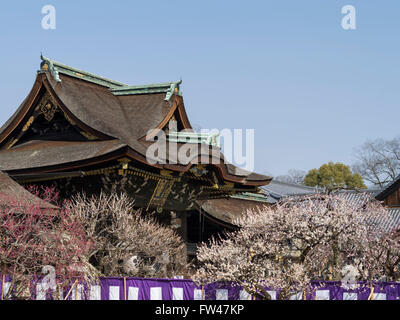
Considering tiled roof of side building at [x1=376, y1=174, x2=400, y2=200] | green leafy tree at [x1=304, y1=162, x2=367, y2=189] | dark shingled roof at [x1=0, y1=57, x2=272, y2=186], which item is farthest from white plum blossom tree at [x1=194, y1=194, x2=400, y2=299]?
green leafy tree at [x1=304, y1=162, x2=367, y2=189]

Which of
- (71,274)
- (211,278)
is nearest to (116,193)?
(71,274)

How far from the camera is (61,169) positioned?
67.7 ft

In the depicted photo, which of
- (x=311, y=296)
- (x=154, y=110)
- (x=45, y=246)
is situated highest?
(x=154, y=110)

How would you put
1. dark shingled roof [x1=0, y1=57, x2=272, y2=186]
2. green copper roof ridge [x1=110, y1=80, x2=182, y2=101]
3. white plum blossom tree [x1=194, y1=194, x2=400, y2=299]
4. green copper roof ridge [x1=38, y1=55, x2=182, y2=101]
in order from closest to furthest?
white plum blossom tree [x1=194, y1=194, x2=400, y2=299], dark shingled roof [x1=0, y1=57, x2=272, y2=186], green copper roof ridge [x1=38, y1=55, x2=182, y2=101], green copper roof ridge [x1=110, y1=80, x2=182, y2=101]

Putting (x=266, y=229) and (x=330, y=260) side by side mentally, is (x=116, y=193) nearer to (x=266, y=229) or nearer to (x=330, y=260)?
(x=266, y=229)

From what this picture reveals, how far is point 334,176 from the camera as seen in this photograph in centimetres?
6994

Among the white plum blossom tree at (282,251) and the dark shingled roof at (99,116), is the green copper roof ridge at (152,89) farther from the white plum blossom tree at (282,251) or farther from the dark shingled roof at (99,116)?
the white plum blossom tree at (282,251)

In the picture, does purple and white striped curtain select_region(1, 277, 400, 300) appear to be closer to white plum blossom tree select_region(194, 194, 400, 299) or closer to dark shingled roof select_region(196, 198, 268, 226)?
white plum blossom tree select_region(194, 194, 400, 299)

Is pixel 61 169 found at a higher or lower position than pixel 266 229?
higher

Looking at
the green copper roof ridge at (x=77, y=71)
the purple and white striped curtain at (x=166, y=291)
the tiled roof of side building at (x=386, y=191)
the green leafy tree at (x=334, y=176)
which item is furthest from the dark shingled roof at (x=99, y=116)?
the green leafy tree at (x=334, y=176)

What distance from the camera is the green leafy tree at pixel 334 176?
227 ft

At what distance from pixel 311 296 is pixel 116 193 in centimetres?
767

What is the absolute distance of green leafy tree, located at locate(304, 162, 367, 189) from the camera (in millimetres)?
69250

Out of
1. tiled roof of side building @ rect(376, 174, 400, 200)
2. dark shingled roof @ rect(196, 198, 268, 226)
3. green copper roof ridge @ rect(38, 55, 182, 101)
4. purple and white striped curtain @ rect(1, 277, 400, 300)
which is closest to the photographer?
purple and white striped curtain @ rect(1, 277, 400, 300)
